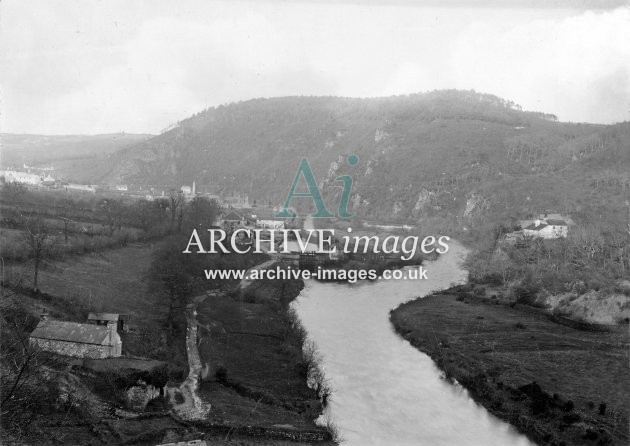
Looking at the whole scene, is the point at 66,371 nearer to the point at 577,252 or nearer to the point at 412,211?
the point at 577,252

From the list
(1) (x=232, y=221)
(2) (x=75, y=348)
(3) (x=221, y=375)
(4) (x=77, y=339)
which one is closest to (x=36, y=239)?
(4) (x=77, y=339)

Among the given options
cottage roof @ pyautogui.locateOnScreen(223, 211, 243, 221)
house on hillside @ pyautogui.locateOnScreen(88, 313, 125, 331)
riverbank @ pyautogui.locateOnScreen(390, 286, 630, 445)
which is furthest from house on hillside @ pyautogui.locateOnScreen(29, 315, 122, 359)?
cottage roof @ pyautogui.locateOnScreen(223, 211, 243, 221)

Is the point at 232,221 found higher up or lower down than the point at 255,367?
higher up

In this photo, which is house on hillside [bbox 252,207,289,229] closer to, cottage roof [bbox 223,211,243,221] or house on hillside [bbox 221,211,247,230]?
house on hillside [bbox 221,211,247,230]

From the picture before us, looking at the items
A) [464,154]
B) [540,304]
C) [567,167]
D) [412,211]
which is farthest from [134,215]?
[464,154]

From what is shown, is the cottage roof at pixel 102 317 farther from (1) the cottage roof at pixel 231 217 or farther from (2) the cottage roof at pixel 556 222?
(2) the cottage roof at pixel 556 222

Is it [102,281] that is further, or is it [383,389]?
[102,281]

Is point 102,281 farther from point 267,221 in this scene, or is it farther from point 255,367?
point 267,221
